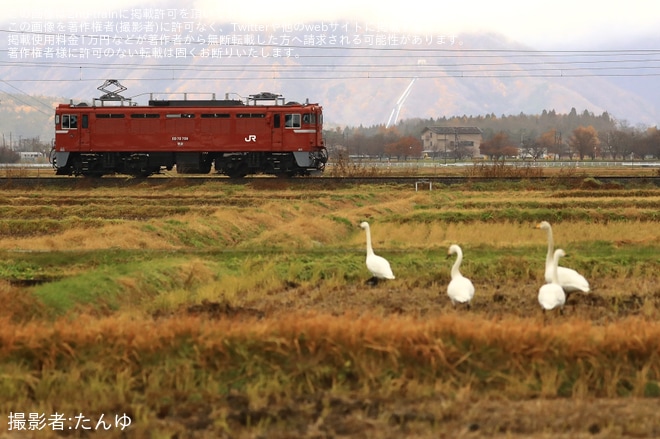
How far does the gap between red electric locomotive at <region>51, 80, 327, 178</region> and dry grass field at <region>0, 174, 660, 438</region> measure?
2653 cm

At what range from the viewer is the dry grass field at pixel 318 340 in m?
10.4

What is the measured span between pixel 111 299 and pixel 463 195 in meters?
28.9

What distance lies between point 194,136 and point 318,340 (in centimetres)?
4223

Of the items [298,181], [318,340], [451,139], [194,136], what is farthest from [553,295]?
[451,139]

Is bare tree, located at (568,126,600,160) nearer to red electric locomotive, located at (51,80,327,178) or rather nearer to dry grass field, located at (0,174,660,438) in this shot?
red electric locomotive, located at (51,80,327,178)

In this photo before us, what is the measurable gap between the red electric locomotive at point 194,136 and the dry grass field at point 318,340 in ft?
87.0

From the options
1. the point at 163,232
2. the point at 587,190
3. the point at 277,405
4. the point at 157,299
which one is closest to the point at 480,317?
the point at 277,405

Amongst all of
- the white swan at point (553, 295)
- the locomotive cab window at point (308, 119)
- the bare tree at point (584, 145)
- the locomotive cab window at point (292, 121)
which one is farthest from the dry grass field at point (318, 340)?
the bare tree at point (584, 145)

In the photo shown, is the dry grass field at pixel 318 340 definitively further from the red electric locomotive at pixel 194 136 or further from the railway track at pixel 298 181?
the red electric locomotive at pixel 194 136

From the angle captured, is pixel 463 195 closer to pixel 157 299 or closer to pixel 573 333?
pixel 157 299

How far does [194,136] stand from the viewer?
5309 centimetres

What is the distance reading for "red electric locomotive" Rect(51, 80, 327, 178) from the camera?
172ft

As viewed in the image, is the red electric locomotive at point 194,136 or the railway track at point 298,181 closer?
the railway track at point 298,181

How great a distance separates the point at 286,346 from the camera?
39.1 ft
